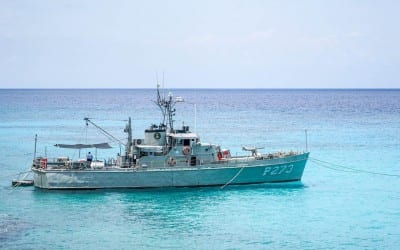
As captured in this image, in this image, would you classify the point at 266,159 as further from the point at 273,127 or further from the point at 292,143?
the point at 273,127

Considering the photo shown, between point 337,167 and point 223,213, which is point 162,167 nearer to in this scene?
point 223,213

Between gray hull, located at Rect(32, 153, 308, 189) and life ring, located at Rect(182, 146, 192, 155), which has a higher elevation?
life ring, located at Rect(182, 146, 192, 155)

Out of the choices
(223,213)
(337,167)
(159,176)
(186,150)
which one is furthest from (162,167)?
(337,167)

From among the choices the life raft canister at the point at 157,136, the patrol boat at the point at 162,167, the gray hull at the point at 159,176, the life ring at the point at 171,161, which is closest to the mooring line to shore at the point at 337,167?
the patrol boat at the point at 162,167

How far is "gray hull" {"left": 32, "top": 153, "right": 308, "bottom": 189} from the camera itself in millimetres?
50438

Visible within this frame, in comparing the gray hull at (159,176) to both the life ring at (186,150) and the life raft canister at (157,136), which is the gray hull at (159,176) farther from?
the life raft canister at (157,136)

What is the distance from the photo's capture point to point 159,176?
51.1 m

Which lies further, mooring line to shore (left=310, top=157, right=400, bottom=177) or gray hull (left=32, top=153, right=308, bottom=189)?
mooring line to shore (left=310, top=157, right=400, bottom=177)

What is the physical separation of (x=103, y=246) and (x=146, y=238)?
2792 millimetres

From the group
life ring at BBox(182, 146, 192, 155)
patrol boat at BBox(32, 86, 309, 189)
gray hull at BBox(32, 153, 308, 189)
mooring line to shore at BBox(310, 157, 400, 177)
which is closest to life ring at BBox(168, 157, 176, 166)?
patrol boat at BBox(32, 86, 309, 189)

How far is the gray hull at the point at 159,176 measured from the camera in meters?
50.4

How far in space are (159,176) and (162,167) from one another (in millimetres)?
794

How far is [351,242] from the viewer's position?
37.1 meters

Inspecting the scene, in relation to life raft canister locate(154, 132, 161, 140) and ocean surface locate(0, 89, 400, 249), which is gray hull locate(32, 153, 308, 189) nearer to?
ocean surface locate(0, 89, 400, 249)
